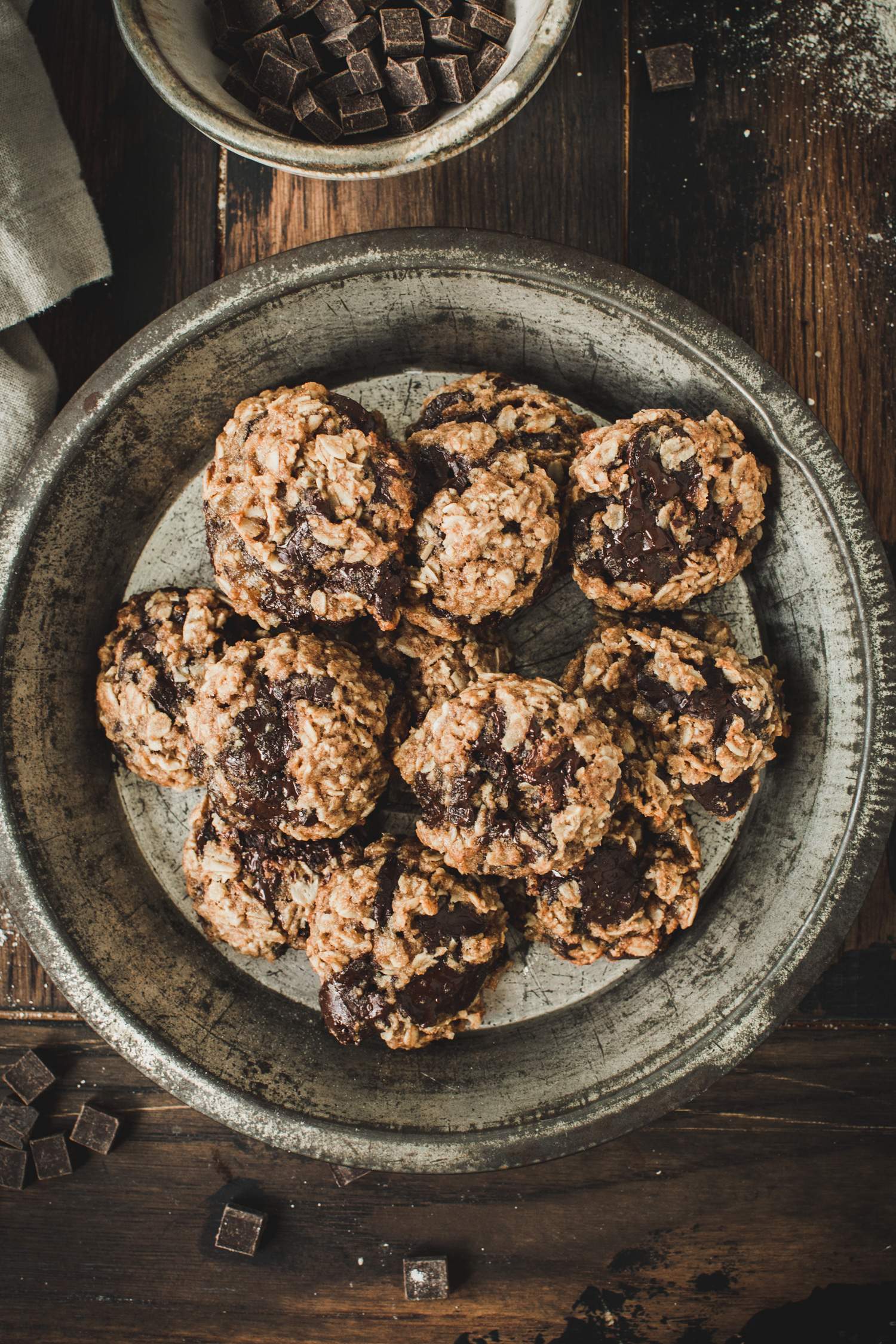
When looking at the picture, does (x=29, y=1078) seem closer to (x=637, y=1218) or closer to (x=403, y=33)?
(x=637, y=1218)

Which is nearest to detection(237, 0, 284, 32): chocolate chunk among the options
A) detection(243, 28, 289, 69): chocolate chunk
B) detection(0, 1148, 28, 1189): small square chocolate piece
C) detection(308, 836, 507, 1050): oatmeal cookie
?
detection(243, 28, 289, 69): chocolate chunk

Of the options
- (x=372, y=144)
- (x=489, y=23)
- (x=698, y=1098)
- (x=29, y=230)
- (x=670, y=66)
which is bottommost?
(x=698, y=1098)

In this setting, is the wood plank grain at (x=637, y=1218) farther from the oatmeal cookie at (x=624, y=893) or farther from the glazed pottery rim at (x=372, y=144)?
the glazed pottery rim at (x=372, y=144)

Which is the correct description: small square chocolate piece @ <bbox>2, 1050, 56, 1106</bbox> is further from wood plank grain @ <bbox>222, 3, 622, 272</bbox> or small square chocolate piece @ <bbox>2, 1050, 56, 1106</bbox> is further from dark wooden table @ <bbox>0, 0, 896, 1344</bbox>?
wood plank grain @ <bbox>222, 3, 622, 272</bbox>

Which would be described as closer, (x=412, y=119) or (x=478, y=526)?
(x=478, y=526)

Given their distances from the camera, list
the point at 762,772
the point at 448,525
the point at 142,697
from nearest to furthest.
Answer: the point at 448,525 < the point at 142,697 < the point at 762,772

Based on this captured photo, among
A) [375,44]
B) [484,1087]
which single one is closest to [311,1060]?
[484,1087]

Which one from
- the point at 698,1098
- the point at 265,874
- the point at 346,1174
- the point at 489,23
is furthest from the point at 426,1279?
the point at 489,23

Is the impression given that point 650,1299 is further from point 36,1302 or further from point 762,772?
point 36,1302
